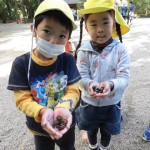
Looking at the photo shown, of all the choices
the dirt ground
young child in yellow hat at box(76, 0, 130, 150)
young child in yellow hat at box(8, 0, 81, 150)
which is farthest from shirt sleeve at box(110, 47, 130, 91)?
the dirt ground

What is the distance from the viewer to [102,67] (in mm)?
1749

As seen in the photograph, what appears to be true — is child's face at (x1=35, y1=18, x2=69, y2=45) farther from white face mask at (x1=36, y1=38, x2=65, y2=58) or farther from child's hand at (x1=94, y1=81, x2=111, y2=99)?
child's hand at (x1=94, y1=81, x2=111, y2=99)

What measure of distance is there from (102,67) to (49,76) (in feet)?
1.52

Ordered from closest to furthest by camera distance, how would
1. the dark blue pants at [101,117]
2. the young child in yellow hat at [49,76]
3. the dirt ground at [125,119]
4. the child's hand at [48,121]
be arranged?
the child's hand at [48,121] → the young child in yellow hat at [49,76] → the dark blue pants at [101,117] → the dirt ground at [125,119]

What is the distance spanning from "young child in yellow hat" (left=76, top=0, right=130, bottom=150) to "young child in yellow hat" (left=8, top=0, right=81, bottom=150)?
0.23 meters

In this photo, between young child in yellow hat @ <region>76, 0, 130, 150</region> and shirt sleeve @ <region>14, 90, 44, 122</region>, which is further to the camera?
young child in yellow hat @ <region>76, 0, 130, 150</region>

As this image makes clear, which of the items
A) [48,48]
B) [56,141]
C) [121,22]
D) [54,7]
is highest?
[54,7]

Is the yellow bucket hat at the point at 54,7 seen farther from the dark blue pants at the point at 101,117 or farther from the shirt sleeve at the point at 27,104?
the dark blue pants at the point at 101,117

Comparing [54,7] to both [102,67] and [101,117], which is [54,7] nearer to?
[102,67]

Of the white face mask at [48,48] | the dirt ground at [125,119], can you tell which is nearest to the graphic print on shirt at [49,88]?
the white face mask at [48,48]

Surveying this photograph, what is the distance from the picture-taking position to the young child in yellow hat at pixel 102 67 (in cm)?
165

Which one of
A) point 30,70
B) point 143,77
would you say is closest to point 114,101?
point 30,70

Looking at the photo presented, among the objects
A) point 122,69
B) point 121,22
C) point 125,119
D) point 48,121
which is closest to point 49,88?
point 48,121

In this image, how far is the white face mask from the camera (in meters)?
1.36
